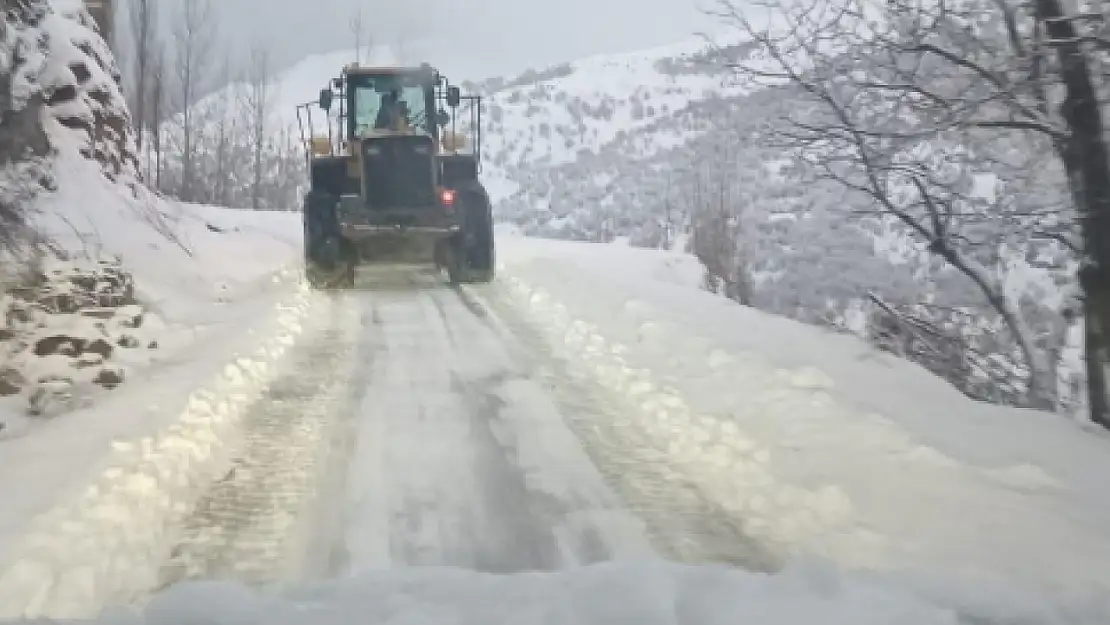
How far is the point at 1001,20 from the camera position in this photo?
770cm

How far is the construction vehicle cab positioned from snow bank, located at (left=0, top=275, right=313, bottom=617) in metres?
5.75

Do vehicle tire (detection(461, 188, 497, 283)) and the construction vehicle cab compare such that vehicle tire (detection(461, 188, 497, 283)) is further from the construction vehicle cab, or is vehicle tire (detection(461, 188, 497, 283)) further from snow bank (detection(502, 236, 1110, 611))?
snow bank (detection(502, 236, 1110, 611))

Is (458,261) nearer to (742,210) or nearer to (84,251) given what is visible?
(84,251)

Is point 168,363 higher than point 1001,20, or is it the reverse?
point 1001,20

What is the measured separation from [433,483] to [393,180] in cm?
756

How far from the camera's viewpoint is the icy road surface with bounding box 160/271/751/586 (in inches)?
148

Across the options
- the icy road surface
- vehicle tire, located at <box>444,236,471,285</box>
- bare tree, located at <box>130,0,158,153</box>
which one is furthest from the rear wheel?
bare tree, located at <box>130,0,158,153</box>

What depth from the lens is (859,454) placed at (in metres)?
4.63

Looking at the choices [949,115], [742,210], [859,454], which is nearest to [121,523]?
[859,454]

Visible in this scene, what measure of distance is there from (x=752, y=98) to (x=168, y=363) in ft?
19.5

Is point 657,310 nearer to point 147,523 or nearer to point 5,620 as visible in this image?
point 147,523

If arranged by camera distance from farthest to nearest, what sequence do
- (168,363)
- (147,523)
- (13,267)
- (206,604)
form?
(13,267), (168,363), (147,523), (206,604)

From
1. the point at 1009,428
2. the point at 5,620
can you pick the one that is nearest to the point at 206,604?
the point at 5,620

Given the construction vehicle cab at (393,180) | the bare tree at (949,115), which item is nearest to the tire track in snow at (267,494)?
the construction vehicle cab at (393,180)
